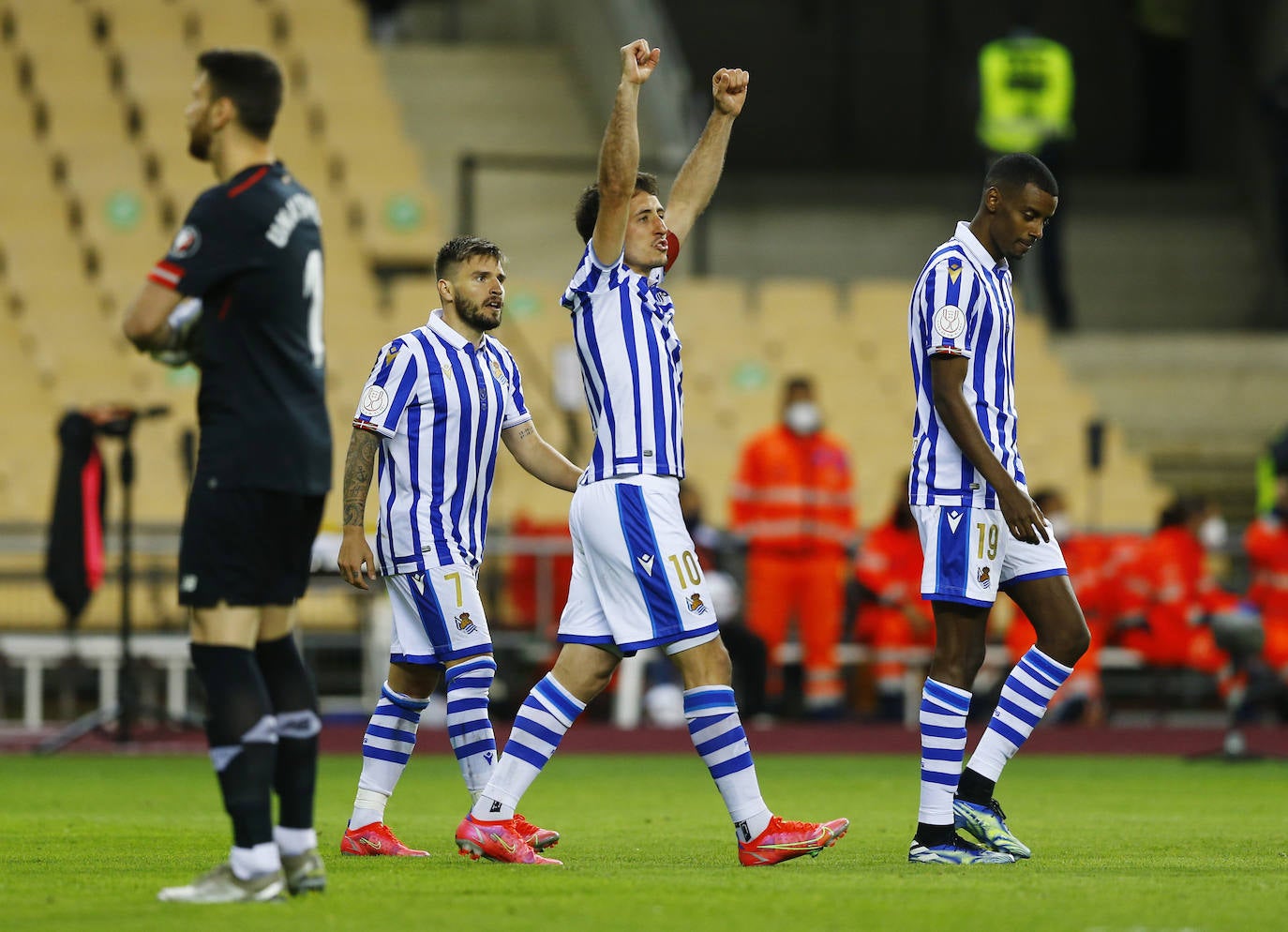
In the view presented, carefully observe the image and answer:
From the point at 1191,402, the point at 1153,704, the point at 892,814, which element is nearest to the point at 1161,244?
the point at 1191,402

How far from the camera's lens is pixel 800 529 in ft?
47.9

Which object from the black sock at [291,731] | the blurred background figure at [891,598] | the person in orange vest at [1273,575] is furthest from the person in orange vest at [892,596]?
the black sock at [291,731]

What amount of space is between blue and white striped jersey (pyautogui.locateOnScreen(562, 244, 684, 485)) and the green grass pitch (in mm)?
1203

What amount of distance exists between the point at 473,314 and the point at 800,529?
26.0 ft

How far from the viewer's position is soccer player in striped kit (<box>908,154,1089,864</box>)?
6133 mm

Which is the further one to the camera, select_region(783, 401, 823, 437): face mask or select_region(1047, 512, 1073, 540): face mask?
select_region(1047, 512, 1073, 540): face mask

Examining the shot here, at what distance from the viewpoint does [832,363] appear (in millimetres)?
19266

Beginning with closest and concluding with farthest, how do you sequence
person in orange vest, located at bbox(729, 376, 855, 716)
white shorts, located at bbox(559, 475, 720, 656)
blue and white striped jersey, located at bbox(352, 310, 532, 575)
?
1. white shorts, located at bbox(559, 475, 720, 656)
2. blue and white striped jersey, located at bbox(352, 310, 532, 575)
3. person in orange vest, located at bbox(729, 376, 855, 716)

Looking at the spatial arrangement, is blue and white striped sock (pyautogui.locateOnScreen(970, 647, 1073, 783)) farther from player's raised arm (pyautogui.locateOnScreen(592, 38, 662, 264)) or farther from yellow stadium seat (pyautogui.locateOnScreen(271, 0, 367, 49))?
yellow stadium seat (pyautogui.locateOnScreen(271, 0, 367, 49))

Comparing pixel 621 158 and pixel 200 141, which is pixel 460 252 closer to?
pixel 621 158

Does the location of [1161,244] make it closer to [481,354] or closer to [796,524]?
[796,524]

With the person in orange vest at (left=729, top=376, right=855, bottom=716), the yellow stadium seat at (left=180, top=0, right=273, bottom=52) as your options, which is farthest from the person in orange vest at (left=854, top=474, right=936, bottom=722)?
the yellow stadium seat at (left=180, top=0, right=273, bottom=52)

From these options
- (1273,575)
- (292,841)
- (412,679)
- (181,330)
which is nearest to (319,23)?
(1273,575)

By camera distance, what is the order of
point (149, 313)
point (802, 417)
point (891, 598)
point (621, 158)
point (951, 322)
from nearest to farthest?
point (149, 313)
point (621, 158)
point (951, 322)
point (802, 417)
point (891, 598)
